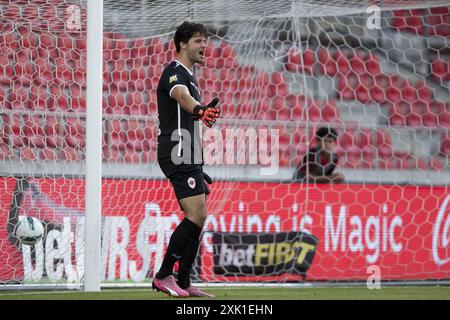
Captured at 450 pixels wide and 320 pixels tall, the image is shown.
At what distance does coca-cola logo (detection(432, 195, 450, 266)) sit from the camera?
8.36 metres

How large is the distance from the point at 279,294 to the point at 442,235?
9.72 feet

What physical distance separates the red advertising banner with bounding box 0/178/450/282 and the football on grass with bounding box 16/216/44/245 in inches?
13.9

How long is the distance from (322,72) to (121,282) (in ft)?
12.3

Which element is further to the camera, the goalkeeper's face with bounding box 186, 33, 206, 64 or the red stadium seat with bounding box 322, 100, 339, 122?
the red stadium seat with bounding box 322, 100, 339, 122

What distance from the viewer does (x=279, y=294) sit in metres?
5.96

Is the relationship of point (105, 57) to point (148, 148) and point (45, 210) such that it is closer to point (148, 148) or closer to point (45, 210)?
point (148, 148)

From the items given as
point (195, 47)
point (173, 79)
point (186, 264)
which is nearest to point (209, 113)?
point (173, 79)

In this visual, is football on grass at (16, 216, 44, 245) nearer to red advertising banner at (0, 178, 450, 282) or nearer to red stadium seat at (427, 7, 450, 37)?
red advertising banner at (0, 178, 450, 282)

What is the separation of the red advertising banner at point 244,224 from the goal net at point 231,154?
0.04 feet

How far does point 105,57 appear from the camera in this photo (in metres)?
7.68

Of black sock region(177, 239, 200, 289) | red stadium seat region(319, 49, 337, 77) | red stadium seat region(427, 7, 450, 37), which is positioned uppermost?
red stadium seat region(427, 7, 450, 37)

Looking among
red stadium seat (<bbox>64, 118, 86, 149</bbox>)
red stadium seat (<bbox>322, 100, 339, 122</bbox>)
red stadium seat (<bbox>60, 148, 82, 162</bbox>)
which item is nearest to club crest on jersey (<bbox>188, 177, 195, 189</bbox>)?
red stadium seat (<bbox>60, 148, 82, 162</bbox>)

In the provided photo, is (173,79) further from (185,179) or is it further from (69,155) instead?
(69,155)

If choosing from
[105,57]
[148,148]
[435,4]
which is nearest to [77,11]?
[105,57]
